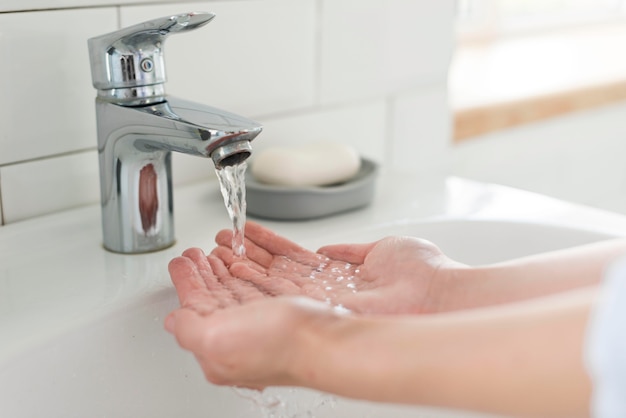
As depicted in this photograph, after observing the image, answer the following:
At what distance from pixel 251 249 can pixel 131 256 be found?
10cm

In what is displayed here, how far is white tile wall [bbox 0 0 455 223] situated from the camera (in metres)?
0.70

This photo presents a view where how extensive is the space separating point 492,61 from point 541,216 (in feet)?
2.68

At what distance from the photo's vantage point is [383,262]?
615 millimetres

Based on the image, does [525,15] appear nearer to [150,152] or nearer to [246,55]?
[246,55]

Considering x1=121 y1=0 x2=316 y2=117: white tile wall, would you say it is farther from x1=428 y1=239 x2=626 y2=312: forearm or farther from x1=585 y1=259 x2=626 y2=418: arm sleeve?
x1=585 y1=259 x2=626 y2=418: arm sleeve

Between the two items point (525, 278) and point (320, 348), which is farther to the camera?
point (525, 278)

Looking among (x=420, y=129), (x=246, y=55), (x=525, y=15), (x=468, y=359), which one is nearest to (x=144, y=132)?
(x=246, y=55)

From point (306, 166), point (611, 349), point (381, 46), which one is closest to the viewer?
point (611, 349)

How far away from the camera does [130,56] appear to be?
62cm

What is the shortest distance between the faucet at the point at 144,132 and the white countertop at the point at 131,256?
0.09ft

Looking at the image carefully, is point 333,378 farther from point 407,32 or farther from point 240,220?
point 407,32

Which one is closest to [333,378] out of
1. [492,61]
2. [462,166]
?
[462,166]

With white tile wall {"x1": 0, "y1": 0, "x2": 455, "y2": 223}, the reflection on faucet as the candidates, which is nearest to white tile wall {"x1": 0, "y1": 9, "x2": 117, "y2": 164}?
white tile wall {"x1": 0, "y1": 0, "x2": 455, "y2": 223}

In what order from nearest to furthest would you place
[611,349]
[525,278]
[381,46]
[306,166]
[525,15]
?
[611,349]
[525,278]
[306,166]
[381,46]
[525,15]
